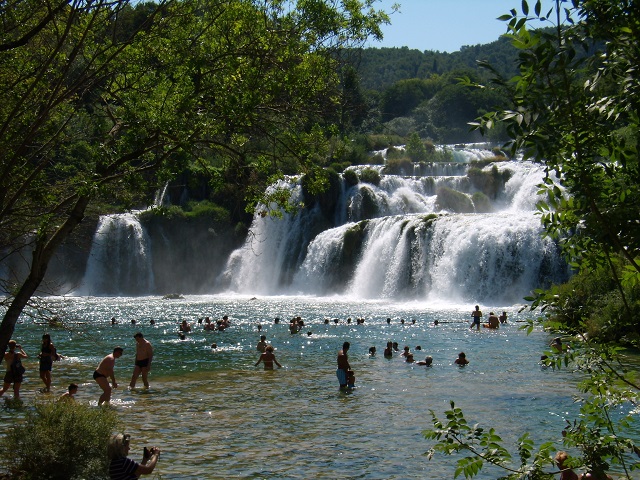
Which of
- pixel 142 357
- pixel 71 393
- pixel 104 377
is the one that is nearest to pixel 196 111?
pixel 71 393

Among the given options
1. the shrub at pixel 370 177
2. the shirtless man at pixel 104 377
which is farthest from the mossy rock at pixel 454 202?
the shirtless man at pixel 104 377

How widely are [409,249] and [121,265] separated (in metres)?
25.1

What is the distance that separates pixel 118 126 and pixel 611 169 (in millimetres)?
6587

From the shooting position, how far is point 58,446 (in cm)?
872

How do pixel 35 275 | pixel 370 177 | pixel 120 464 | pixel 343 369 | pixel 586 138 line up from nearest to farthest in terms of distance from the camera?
pixel 586 138
pixel 120 464
pixel 35 275
pixel 343 369
pixel 370 177

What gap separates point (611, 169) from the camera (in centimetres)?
427

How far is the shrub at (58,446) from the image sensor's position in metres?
8.53

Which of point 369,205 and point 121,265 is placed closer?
point 369,205

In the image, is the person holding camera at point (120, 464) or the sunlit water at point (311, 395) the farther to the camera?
the sunlit water at point (311, 395)

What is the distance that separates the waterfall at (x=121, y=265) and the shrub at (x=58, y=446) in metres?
48.6

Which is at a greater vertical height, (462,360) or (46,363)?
(462,360)

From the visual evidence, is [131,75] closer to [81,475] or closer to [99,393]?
[81,475]

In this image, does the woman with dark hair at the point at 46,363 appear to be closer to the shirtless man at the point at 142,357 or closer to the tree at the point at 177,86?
the shirtless man at the point at 142,357

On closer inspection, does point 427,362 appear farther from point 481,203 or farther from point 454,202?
point 481,203
